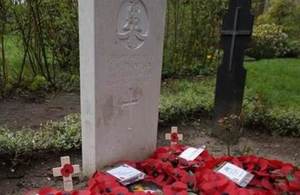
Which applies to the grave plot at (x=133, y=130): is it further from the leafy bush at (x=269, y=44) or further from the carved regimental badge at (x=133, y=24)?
the leafy bush at (x=269, y=44)

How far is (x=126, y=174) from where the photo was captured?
8.84 ft

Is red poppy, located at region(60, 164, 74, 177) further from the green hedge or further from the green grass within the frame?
the green grass

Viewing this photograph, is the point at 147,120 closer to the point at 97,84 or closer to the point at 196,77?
the point at 97,84

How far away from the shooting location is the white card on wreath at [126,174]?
8.59ft

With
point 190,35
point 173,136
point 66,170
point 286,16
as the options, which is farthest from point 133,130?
point 286,16

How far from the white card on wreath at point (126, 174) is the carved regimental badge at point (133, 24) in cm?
87

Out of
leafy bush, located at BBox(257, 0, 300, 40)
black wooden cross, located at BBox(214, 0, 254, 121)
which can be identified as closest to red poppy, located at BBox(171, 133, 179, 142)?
black wooden cross, located at BBox(214, 0, 254, 121)

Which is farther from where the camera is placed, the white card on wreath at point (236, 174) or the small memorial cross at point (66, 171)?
the white card on wreath at point (236, 174)

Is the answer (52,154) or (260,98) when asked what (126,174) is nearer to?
(52,154)

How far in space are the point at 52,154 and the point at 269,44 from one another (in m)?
9.94

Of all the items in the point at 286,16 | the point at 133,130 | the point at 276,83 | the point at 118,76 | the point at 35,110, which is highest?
the point at 286,16

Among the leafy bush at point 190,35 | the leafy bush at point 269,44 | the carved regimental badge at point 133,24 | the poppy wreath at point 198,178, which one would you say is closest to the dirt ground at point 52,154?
the poppy wreath at point 198,178

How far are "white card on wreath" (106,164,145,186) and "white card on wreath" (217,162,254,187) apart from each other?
0.57m

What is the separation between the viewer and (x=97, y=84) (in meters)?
2.65
